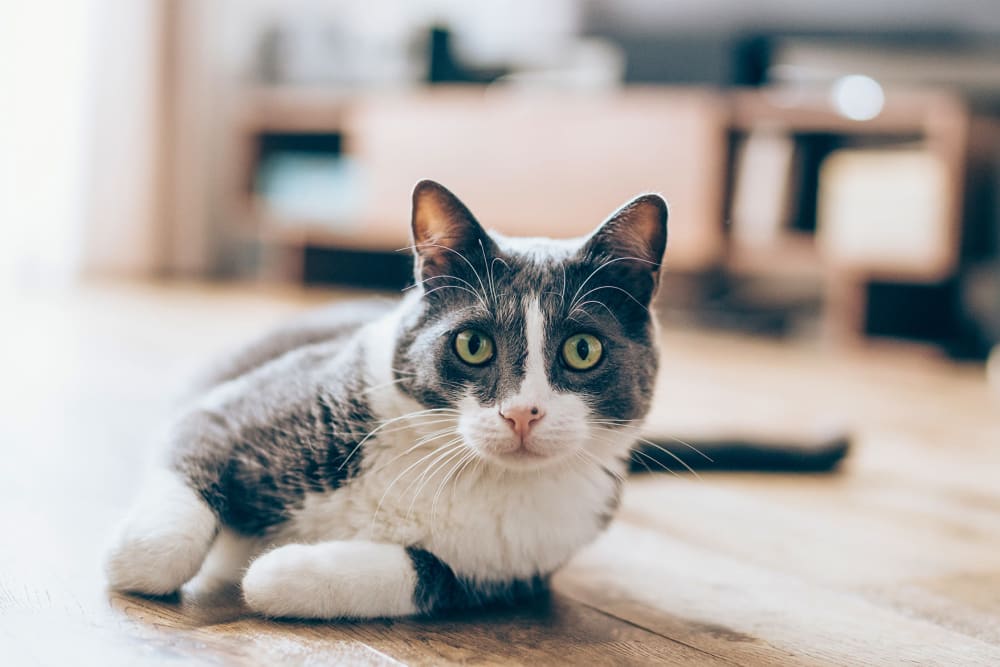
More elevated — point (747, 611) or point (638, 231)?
point (638, 231)

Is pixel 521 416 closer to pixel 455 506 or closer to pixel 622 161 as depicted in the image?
pixel 455 506

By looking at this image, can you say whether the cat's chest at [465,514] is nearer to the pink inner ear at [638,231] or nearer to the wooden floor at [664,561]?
the wooden floor at [664,561]

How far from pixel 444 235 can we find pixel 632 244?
0.17m

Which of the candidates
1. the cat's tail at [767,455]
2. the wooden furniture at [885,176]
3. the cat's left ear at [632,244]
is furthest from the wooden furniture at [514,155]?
the cat's left ear at [632,244]

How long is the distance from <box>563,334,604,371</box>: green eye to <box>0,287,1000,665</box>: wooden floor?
23 cm

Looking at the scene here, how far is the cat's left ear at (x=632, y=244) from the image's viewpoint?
931 millimetres

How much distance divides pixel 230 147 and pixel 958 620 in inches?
167

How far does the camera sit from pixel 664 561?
3.76ft

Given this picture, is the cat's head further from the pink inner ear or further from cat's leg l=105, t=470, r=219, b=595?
cat's leg l=105, t=470, r=219, b=595

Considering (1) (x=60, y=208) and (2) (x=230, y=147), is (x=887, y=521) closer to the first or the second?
(1) (x=60, y=208)

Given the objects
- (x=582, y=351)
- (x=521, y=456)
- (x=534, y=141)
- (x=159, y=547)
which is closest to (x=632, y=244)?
(x=582, y=351)

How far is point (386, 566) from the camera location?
88 centimetres

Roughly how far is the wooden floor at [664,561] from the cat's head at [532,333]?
167 mm

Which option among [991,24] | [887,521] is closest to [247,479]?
[887,521]
